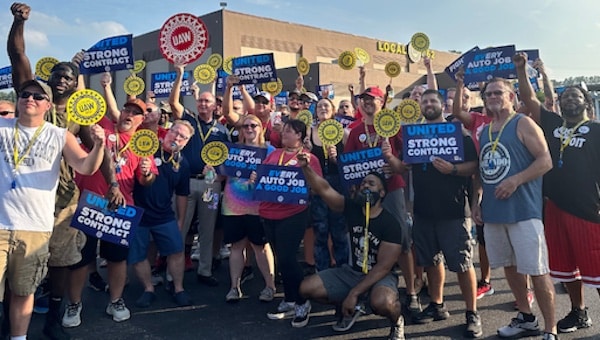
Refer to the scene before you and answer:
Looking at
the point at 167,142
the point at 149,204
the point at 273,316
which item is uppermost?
the point at 167,142

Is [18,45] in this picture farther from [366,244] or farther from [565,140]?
[565,140]

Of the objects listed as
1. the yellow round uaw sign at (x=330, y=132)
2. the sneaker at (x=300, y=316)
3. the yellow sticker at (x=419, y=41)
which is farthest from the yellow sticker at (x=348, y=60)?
the sneaker at (x=300, y=316)

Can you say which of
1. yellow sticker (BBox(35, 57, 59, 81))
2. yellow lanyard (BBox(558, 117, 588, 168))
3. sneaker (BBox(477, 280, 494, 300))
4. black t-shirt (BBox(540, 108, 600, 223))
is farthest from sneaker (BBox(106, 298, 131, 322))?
yellow lanyard (BBox(558, 117, 588, 168))

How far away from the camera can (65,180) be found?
4.18 m

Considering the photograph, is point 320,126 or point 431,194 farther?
point 320,126

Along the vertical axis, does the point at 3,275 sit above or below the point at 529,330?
above

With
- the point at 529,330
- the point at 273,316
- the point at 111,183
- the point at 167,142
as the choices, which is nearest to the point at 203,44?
the point at 167,142

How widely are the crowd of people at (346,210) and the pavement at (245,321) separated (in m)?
0.12

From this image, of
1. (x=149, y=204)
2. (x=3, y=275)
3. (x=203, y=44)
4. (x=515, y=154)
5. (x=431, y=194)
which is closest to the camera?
(x=3, y=275)

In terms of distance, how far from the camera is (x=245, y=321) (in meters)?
4.77

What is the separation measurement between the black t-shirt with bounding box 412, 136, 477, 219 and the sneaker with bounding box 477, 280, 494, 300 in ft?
4.86

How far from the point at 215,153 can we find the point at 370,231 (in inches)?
81.0

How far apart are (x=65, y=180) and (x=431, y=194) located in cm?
341

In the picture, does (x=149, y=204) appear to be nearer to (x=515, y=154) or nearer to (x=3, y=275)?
(x=3, y=275)
